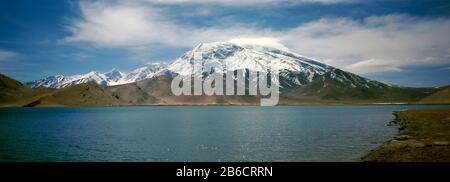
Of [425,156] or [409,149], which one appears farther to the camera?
[409,149]

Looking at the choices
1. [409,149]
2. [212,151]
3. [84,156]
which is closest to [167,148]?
[212,151]

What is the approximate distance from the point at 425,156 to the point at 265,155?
18.8 metres
